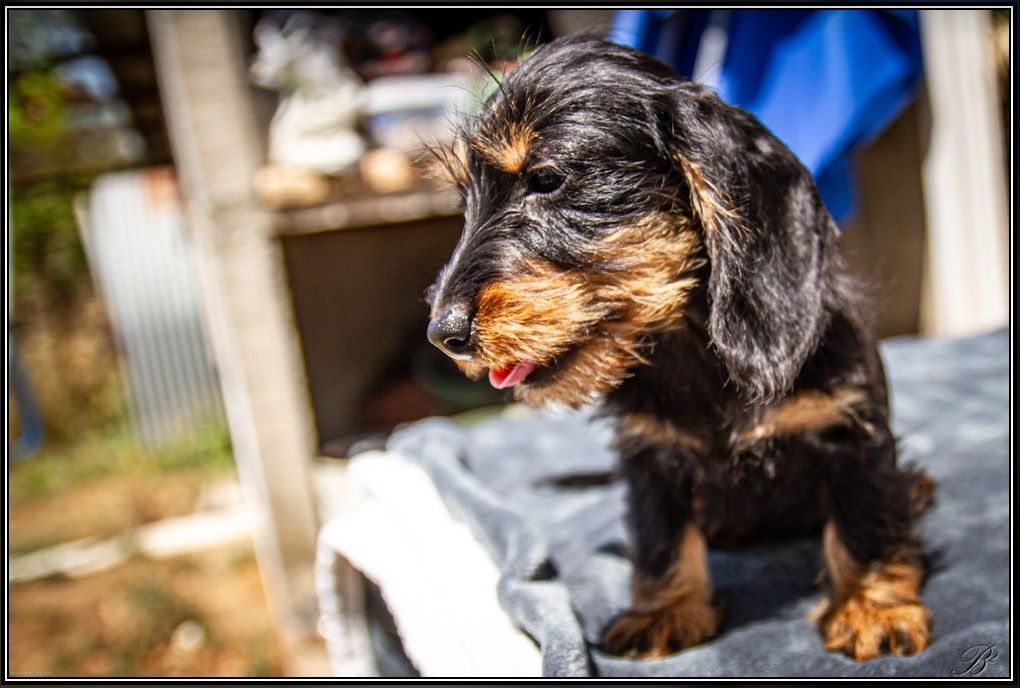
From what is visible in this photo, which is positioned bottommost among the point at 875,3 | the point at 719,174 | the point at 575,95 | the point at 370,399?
the point at 370,399

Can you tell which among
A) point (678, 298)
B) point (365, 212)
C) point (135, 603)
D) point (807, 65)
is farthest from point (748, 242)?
point (135, 603)

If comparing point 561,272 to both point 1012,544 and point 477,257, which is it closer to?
point 477,257

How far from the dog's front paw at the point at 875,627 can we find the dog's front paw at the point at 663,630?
0.84 ft

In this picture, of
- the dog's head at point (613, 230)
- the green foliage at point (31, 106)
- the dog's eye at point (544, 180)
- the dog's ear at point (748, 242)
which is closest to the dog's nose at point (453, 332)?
the dog's head at point (613, 230)

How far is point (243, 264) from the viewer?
4039 millimetres

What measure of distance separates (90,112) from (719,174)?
772cm

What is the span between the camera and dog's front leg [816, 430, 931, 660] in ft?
5.21

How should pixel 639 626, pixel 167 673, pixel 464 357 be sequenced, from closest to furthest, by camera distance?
pixel 464 357 → pixel 639 626 → pixel 167 673

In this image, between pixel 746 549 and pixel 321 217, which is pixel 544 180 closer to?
pixel 746 549

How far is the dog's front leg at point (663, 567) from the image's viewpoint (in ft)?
5.57

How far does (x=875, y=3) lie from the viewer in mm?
2734

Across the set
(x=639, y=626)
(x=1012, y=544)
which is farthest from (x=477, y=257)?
(x=1012, y=544)

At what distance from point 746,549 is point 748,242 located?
1018mm

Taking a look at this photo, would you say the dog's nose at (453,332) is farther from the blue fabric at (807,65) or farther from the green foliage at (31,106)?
the green foliage at (31,106)
